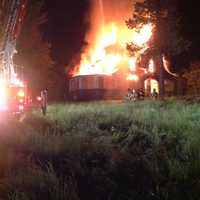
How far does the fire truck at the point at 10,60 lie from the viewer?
15562 millimetres

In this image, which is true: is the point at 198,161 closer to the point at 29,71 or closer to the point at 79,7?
the point at 29,71

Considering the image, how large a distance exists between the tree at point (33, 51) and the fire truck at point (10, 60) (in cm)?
2201

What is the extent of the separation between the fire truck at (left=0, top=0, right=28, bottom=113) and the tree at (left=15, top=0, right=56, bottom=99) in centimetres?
2201

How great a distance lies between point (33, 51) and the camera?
4428 centimetres

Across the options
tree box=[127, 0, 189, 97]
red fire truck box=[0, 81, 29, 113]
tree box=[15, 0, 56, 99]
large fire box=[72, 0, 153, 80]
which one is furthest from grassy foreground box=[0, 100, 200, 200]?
large fire box=[72, 0, 153, 80]

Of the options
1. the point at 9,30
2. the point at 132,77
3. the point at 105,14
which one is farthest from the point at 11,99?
the point at 105,14

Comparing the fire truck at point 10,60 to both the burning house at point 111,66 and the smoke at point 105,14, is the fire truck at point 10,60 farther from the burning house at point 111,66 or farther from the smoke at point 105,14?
the smoke at point 105,14

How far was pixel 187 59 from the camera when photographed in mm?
48812

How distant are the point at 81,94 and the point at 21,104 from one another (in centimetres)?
3523

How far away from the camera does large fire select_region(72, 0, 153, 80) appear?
52188mm

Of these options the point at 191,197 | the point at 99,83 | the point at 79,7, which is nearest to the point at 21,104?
the point at 191,197

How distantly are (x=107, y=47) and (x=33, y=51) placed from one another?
13.3 m

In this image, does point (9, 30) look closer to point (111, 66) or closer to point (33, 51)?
point (33, 51)

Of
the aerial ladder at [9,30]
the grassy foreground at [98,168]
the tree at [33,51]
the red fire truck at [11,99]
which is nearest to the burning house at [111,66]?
the tree at [33,51]
